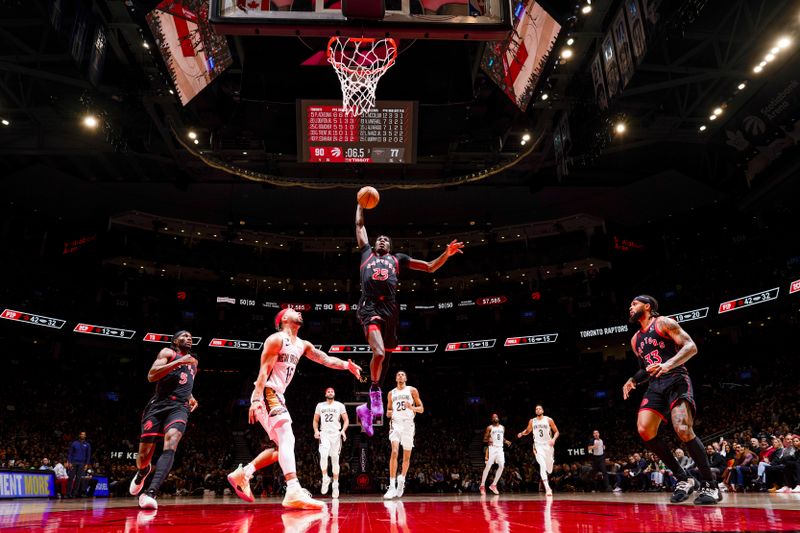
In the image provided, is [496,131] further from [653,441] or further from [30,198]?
[30,198]

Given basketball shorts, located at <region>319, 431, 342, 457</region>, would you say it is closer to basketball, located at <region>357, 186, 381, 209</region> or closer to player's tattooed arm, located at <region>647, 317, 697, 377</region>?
basketball, located at <region>357, 186, 381, 209</region>

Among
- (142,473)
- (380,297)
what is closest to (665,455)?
(380,297)

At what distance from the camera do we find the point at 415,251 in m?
38.6

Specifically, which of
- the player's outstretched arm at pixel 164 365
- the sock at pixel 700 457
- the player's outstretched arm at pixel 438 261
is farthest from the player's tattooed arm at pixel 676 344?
the player's outstretched arm at pixel 164 365

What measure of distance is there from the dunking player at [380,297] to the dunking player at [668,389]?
2563 millimetres

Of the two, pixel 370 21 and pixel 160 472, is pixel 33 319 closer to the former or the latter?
pixel 160 472

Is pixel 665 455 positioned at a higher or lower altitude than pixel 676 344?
lower

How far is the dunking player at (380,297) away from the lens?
7.32 m

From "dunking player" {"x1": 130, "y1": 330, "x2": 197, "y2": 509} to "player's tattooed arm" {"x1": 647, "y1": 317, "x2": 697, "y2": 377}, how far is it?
5.68 meters

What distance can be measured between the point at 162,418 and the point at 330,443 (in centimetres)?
618

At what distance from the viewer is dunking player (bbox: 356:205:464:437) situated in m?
7.32

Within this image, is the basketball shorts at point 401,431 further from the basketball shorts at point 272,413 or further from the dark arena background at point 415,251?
the basketball shorts at point 272,413

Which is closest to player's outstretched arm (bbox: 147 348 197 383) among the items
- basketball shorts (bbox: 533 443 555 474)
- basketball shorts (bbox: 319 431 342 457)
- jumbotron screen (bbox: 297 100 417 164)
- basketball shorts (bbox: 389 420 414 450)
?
basketball shorts (bbox: 389 420 414 450)

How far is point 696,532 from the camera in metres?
3.47
